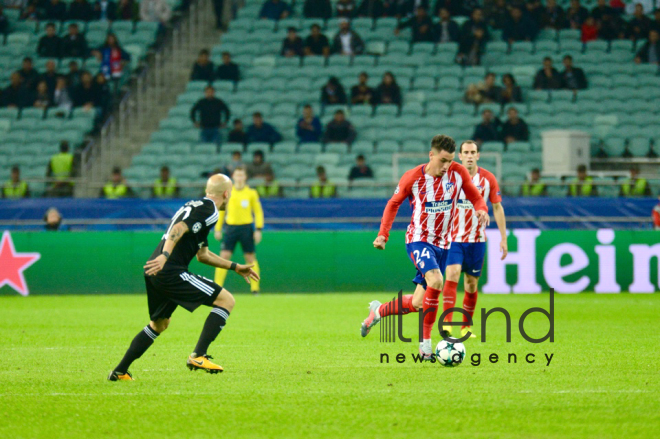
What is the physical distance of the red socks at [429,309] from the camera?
8.88 m

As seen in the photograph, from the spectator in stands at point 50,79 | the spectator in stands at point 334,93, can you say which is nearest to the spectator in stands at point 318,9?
the spectator in stands at point 334,93

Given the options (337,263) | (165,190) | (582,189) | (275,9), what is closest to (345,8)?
(275,9)

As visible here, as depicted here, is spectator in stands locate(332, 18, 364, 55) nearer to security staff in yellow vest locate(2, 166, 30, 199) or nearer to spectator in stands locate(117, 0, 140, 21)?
spectator in stands locate(117, 0, 140, 21)

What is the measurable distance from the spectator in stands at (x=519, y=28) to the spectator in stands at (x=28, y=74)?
1253cm

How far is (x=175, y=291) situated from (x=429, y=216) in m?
2.58

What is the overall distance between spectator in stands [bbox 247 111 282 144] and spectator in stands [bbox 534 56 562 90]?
22.1 ft

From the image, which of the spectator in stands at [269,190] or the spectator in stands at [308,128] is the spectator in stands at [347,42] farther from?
the spectator in stands at [269,190]

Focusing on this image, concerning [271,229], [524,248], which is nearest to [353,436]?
[524,248]

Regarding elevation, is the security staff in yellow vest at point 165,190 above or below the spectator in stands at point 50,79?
below

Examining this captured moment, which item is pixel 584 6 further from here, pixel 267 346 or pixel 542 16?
pixel 267 346

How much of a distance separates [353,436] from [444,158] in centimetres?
374

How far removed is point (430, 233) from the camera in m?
9.13

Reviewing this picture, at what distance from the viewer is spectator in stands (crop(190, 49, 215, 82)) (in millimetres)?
25859

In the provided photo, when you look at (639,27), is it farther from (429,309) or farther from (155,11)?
(429,309)
